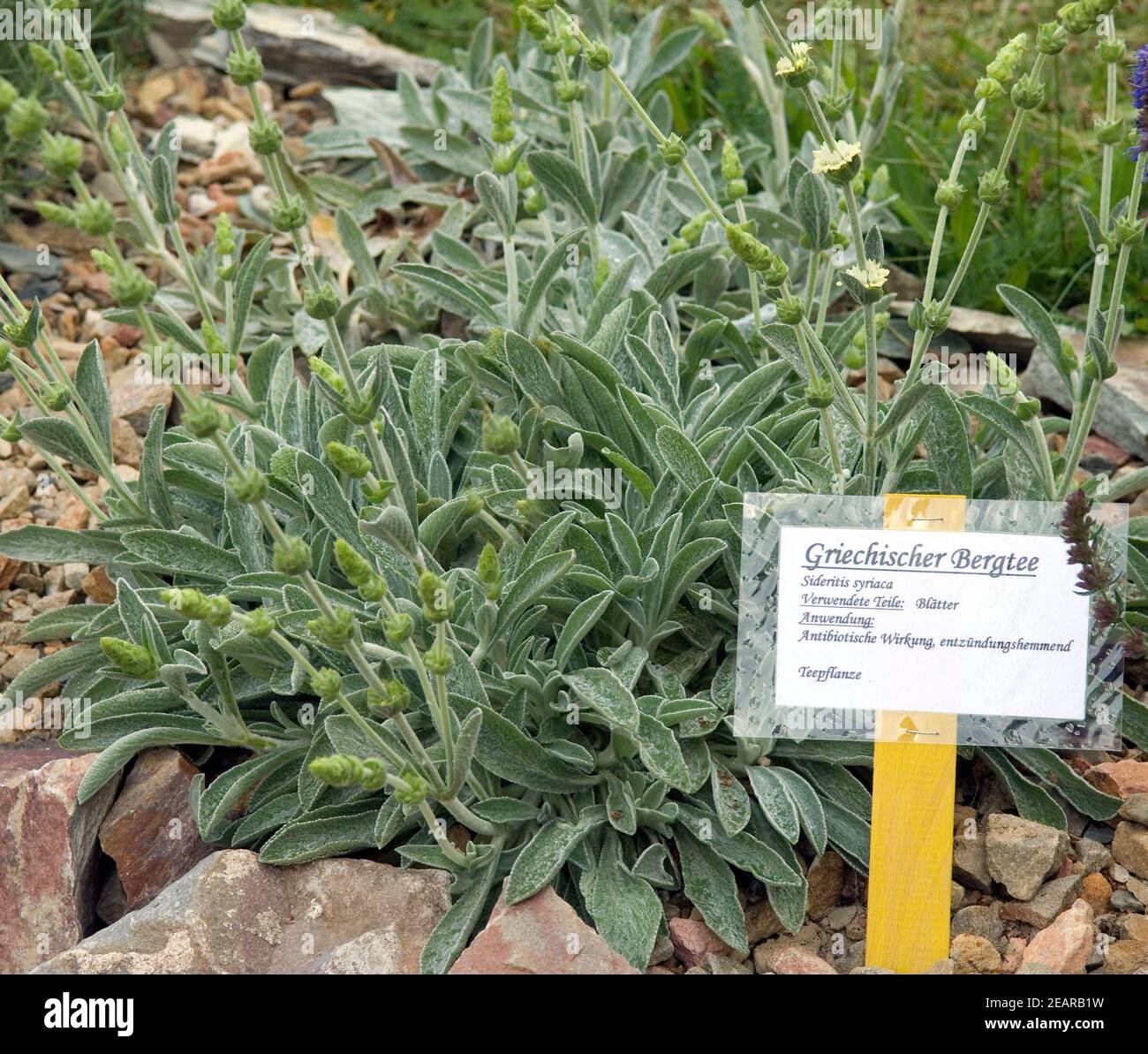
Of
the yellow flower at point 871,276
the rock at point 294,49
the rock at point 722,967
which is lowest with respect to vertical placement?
the rock at point 722,967

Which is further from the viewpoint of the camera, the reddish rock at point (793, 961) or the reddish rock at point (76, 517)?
the reddish rock at point (76, 517)

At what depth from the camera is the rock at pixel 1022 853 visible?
2.29 metres

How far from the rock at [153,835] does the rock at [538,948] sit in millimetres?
641

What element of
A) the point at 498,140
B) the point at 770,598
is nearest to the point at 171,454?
the point at 498,140

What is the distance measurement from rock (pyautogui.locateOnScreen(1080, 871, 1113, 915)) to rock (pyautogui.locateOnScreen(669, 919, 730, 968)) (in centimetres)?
66

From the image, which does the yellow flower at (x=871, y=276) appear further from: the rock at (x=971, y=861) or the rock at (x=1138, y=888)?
the rock at (x=1138, y=888)

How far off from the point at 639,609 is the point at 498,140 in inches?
35.8

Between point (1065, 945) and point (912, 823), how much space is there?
1.04ft

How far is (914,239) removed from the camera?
12.9ft

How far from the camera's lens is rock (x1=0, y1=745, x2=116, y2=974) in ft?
7.68
